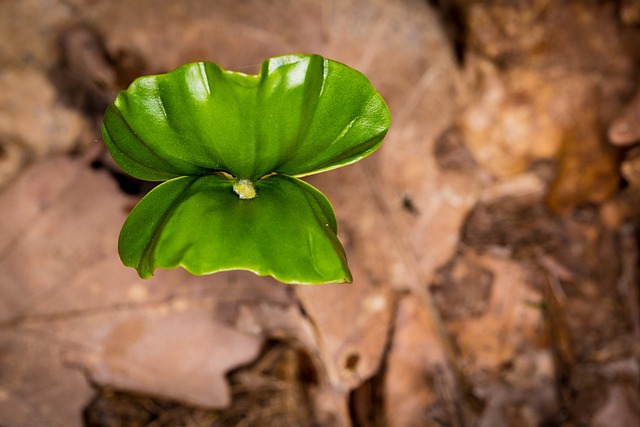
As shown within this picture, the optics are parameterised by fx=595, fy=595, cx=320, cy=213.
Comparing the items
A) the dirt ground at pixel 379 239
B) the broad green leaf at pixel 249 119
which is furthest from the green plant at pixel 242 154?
the dirt ground at pixel 379 239

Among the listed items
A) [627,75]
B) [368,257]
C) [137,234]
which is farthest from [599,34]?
[137,234]

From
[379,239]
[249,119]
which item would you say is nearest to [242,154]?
[249,119]

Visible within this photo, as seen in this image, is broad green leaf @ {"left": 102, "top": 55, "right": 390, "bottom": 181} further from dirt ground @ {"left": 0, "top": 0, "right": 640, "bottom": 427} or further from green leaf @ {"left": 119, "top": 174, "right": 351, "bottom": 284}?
dirt ground @ {"left": 0, "top": 0, "right": 640, "bottom": 427}

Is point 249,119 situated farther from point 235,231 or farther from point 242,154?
point 235,231

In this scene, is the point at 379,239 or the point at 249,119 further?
the point at 379,239

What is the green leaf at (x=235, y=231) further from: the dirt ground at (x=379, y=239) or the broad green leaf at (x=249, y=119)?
the dirt ground at (x=379, y=239)

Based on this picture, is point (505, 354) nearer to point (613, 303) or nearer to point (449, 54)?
point (613, 303)
